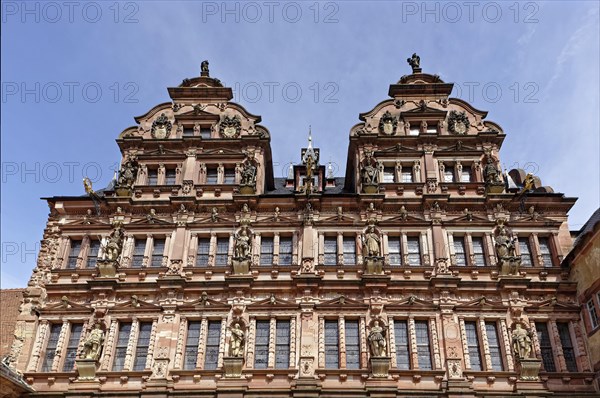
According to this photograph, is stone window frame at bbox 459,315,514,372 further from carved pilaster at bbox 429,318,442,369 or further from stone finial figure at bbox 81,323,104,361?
stone finial figure at bbox 81,323,104,361

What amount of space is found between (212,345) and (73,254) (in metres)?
7.87

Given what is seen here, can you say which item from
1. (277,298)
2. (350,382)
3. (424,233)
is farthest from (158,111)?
(350,382)

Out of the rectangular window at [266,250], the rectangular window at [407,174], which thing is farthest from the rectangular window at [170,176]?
the rectangular window at [407,174]

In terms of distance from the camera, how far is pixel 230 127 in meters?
27.7

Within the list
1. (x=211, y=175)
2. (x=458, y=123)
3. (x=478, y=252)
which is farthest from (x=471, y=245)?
(x=211, y=175)

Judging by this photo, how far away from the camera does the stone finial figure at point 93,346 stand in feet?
72.0

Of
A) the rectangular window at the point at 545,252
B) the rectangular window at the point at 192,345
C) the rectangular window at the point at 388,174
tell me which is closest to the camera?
the rectangular window at the point at 192,345

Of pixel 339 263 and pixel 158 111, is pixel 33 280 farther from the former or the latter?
pixel 339 263

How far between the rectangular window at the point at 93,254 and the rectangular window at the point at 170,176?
4.22m

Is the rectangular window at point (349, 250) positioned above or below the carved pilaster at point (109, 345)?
above

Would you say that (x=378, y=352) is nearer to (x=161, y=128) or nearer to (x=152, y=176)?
(x=152, y=176)

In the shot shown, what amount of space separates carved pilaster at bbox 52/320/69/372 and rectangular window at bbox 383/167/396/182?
50.3 feet

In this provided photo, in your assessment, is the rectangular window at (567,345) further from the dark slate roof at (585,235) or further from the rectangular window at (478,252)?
the rectangular window at (478,252)

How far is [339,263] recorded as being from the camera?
78.5ft
